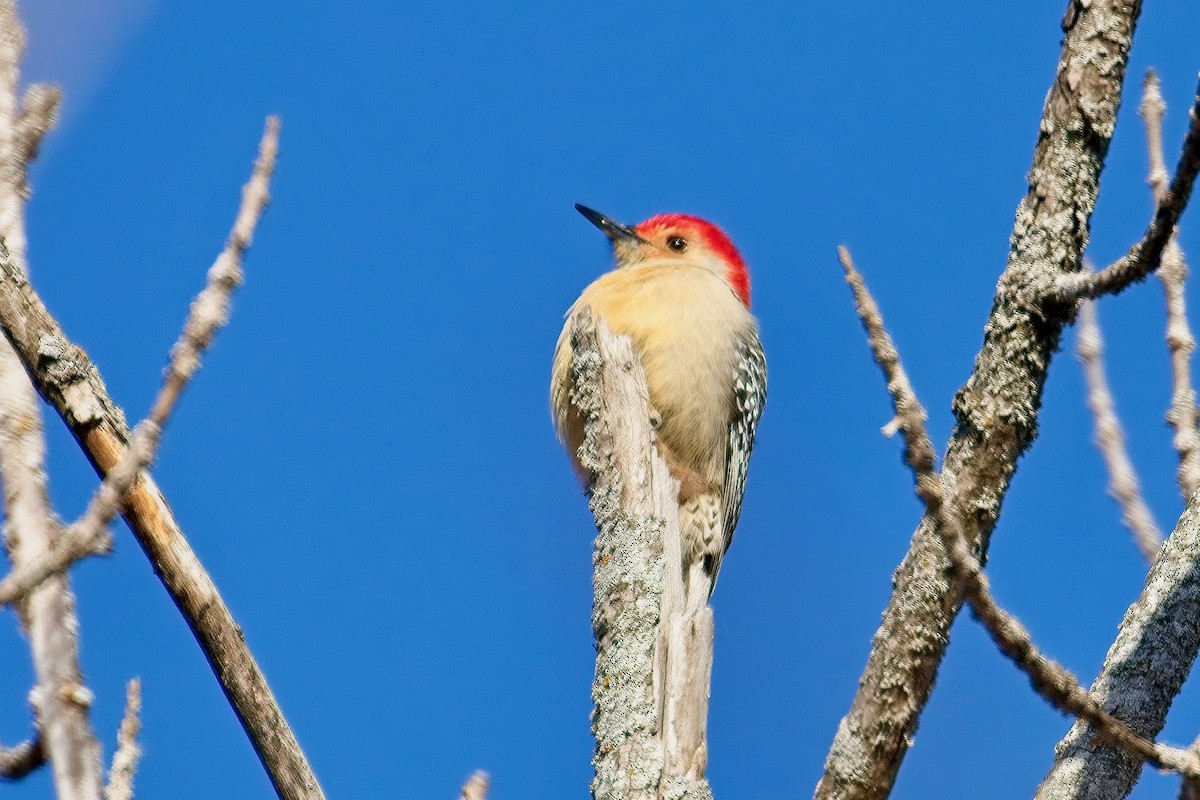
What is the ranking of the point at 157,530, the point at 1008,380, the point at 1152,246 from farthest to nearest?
the point at 1008,380, the point at 157,530, the point at 1152,246

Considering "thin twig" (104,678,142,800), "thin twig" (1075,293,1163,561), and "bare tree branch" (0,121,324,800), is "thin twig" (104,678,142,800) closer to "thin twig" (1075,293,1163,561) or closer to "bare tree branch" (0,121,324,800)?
"bare tree branch" (0,121,324,800)

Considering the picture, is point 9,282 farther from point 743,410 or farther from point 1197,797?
point 743,410

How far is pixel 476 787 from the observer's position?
3059 millimetres

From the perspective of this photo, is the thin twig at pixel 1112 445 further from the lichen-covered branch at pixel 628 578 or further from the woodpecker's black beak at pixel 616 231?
the woodpecker's black beak at pixel 616 231

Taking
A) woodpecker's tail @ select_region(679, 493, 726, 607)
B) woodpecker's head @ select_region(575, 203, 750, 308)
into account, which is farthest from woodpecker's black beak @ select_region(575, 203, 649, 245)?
woodpecker's tail @ select_region(679, 493, 726, 607)

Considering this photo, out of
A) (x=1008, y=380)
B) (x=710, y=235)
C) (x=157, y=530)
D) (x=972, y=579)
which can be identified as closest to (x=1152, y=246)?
(x=1008, y=380)

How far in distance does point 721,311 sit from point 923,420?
184 inches

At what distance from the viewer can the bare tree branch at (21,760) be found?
2.66m

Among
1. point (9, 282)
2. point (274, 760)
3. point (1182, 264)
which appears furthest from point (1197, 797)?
point (9, 282)

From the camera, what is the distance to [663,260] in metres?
8.32

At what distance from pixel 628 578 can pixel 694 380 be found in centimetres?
235

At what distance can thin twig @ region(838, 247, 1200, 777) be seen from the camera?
8.75ft

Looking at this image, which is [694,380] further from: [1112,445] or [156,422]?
[156,422]

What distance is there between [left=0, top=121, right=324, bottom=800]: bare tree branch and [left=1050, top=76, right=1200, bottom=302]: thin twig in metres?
2.22
